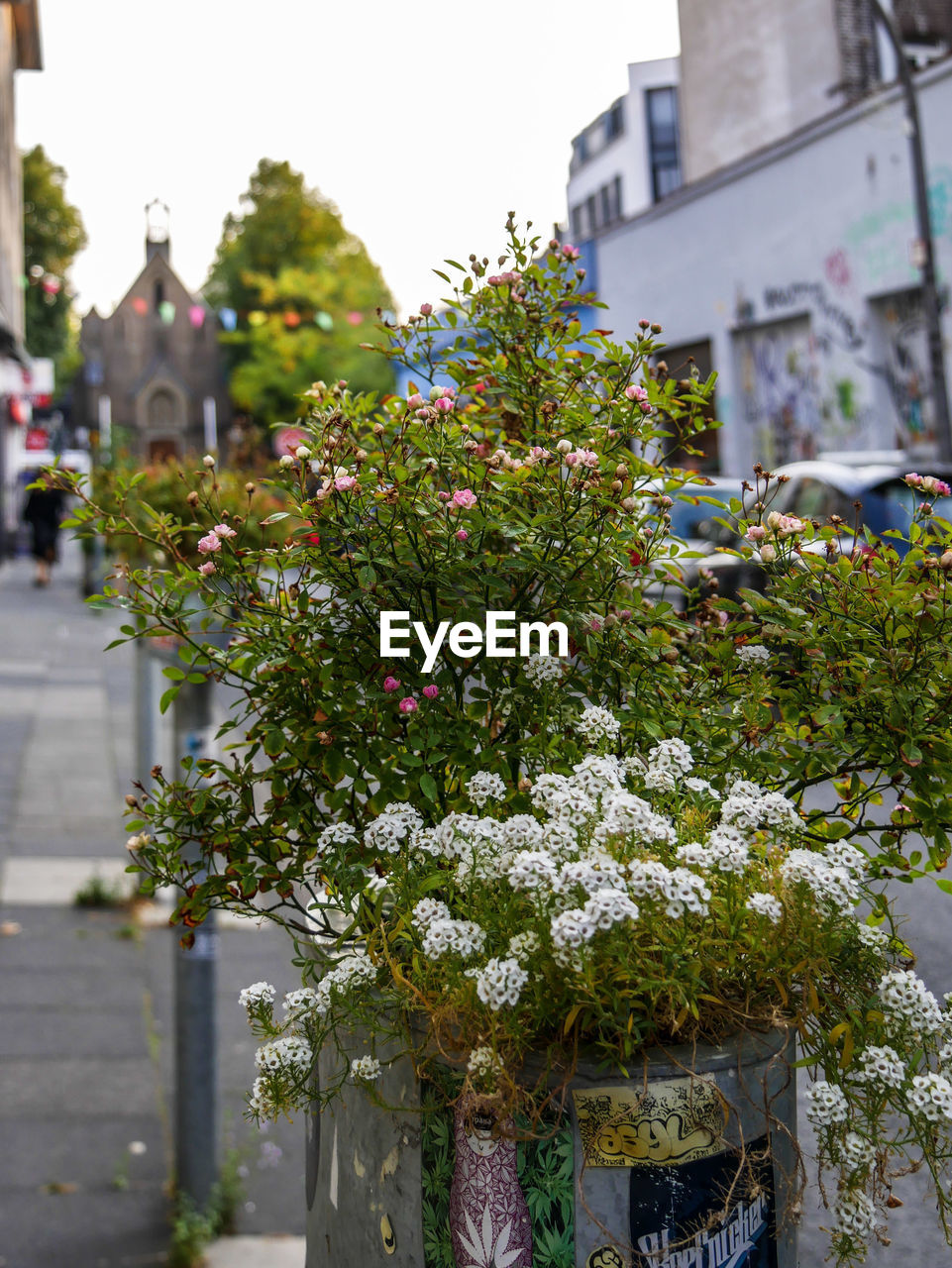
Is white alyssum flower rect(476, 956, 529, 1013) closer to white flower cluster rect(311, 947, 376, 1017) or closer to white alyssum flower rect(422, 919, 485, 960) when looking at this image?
white alyssum flower rect(422, 919, 485, 960)

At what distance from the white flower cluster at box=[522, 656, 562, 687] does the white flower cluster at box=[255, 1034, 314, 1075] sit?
54 cm

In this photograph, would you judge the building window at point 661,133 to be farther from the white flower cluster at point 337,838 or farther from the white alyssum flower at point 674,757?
the white flower cluster at point 337,838

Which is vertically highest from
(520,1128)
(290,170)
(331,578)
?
(290,170)

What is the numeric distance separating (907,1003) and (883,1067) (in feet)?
0.24

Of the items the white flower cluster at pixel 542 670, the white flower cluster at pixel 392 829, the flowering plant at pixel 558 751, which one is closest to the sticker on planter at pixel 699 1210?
the flowering plant at pixel 558 751

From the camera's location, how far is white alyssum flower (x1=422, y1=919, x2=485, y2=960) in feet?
4.95

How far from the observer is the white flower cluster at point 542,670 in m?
1.87

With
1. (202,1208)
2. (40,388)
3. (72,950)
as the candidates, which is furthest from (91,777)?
(40,388)

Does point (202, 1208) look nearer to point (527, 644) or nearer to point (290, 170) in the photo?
→ point (527, 644)

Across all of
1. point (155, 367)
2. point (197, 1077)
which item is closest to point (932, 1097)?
point (197, 1077)

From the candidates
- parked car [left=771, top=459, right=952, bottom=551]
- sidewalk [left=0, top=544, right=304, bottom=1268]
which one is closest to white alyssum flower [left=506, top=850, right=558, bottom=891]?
sidewalk [left=0, top=544, right=304, bottom=1268]

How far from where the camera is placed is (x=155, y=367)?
272 feet

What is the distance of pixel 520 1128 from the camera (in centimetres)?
148

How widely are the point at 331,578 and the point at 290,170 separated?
223 ft
